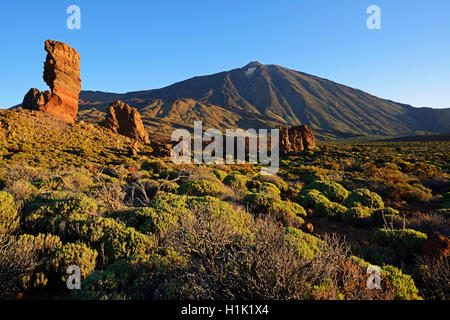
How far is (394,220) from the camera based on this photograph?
6266mm

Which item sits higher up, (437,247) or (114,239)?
(114,239)

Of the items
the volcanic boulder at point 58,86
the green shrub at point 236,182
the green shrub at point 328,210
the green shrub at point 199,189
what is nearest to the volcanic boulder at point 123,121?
the volcanic boulder at point 58,86

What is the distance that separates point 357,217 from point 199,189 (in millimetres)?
5273

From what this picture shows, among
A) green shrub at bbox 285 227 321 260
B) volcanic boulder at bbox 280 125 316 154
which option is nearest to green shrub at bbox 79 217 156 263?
green shrub at bbox 285 227 321 260

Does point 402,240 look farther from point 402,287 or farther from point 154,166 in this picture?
point 154,166

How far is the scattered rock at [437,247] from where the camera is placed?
366cm

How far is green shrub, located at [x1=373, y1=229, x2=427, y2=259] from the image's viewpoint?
4500mm

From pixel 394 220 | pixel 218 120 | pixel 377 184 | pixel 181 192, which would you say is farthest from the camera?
pixel 218 120

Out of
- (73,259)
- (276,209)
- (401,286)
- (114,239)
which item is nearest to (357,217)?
(276,209)

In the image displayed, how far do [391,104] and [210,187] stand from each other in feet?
780

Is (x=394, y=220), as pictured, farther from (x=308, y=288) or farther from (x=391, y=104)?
(x=391, y=104)

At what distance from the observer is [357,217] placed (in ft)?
22.0

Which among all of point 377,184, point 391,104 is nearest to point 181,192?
point 377,184

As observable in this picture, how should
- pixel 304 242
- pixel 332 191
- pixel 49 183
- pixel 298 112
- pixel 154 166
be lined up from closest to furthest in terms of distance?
pixel 304 242, pixel 49 183, pixel 332 191, pixel 154 166, pixel 298 112
